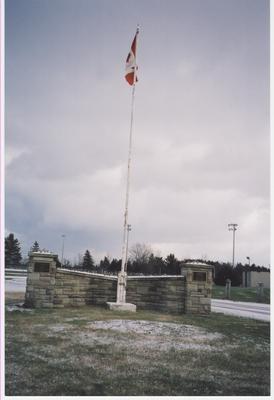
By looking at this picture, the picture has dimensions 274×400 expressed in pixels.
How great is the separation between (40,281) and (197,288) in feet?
16.9

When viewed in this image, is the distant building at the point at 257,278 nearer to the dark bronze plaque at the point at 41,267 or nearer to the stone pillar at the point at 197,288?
the stone pillar at the point at 197,288

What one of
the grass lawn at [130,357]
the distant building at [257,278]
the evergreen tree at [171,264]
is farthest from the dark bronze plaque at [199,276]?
the evergreen tree at [171,264]

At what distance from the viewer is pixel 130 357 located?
222 inches

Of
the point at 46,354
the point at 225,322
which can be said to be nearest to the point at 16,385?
the point at 46,354

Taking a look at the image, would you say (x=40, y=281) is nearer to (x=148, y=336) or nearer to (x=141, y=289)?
(x=141, y=289)

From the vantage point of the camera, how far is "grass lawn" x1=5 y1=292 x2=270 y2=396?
4.45 metres

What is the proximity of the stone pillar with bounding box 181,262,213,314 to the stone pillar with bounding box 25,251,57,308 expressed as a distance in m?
4.40

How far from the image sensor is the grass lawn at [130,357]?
445 cm

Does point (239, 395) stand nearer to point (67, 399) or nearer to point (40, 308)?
point (67, 399)

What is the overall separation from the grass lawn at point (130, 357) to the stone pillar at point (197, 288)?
2545 mm

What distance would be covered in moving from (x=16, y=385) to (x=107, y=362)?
1402mm

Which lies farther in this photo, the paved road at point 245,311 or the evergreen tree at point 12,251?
the evergreen tree at point 12,251

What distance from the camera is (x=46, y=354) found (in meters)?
5.57

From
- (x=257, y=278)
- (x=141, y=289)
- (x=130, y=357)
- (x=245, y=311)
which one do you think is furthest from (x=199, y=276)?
(x=257, y=278)
